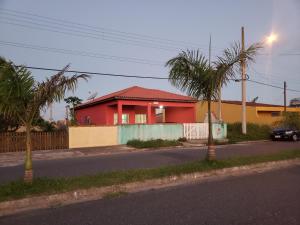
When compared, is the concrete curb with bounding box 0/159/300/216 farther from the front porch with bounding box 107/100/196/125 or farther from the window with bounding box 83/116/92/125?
the window with bounding box 83/116/92/125

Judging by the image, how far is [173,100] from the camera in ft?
88.8

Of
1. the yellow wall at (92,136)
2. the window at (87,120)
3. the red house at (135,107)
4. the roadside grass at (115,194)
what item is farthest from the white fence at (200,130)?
the roadside grass at (115,194)

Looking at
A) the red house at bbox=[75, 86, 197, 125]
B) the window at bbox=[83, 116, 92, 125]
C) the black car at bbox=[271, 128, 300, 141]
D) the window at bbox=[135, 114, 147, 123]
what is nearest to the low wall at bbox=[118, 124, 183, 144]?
the red house at bbox=[75, 86, 197, 125]

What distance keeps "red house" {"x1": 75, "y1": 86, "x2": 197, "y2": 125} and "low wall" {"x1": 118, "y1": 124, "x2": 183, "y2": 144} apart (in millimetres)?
2388

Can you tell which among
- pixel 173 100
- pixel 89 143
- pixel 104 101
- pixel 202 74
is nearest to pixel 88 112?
pixel 104 101

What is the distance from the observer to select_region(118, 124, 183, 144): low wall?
2180cm

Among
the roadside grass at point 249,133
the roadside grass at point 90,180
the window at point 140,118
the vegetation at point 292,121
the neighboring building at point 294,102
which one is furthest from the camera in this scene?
the neighboring building at point 294,102

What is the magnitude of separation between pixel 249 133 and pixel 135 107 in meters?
11.0

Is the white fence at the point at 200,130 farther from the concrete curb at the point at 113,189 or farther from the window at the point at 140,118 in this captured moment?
the concrete curb at the point at 113,189

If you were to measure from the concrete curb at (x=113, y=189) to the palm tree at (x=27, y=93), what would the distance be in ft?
3.16

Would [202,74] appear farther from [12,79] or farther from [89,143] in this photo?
[89,143]

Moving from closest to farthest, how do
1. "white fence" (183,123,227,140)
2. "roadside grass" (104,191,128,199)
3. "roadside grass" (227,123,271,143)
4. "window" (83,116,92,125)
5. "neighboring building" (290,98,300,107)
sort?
"roadside grass" (104,191,128,199), "white fence" (183,123,227,140), "roadside grass" (227,123,271,143), "window" (83,116,92,125), "neighboring building" (290,98,300,107)

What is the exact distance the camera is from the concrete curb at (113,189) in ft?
19.7

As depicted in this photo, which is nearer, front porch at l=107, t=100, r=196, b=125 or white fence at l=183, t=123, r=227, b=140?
white fence at l=183, t=123, r=227, b=140
